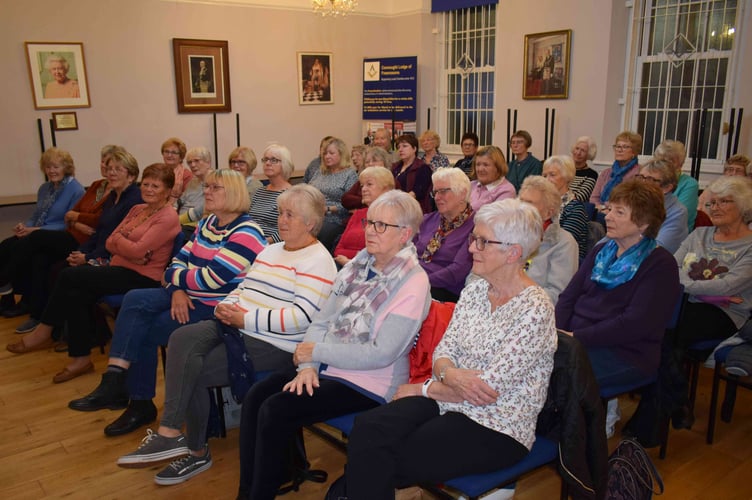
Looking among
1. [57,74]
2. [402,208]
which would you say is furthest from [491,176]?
[57,74]

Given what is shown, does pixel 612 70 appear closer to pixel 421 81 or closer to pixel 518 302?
pixel 421 81

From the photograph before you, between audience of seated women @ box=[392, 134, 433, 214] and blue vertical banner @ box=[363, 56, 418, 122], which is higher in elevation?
blue vertical banner @ box=[363, 56, 418, 122]

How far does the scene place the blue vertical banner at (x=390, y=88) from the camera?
839cm

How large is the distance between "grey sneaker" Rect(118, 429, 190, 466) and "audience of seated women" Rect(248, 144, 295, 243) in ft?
6.17

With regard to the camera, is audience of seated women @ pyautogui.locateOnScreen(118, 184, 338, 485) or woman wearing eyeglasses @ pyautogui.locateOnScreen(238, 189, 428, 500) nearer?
woman wearing eyeglasses @ pyautogui.locateOnScreen(238, 189, 428, 500)

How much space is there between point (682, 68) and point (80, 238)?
235 inches

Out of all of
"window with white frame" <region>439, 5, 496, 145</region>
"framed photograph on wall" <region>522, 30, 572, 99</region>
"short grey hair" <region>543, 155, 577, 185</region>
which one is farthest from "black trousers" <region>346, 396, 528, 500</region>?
"window with white frame" <region>439, 5, 496, 145</region>

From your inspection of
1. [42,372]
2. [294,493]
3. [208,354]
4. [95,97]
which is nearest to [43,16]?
[95,97]

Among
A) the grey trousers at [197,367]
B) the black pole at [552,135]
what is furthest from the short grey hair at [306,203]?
the black pole at [552,135]

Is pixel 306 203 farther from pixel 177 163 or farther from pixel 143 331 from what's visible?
pixel 177 163

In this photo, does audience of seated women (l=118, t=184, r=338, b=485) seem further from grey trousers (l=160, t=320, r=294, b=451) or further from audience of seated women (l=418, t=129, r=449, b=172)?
audience of seated women (l=418, t=129, r=449, b=172)

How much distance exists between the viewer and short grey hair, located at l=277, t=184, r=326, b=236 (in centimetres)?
250

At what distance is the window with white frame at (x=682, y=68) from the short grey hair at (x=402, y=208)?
4.91 metres

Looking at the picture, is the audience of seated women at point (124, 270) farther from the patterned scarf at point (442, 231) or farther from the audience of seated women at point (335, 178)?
the audience of seated women at point (335, 178)
